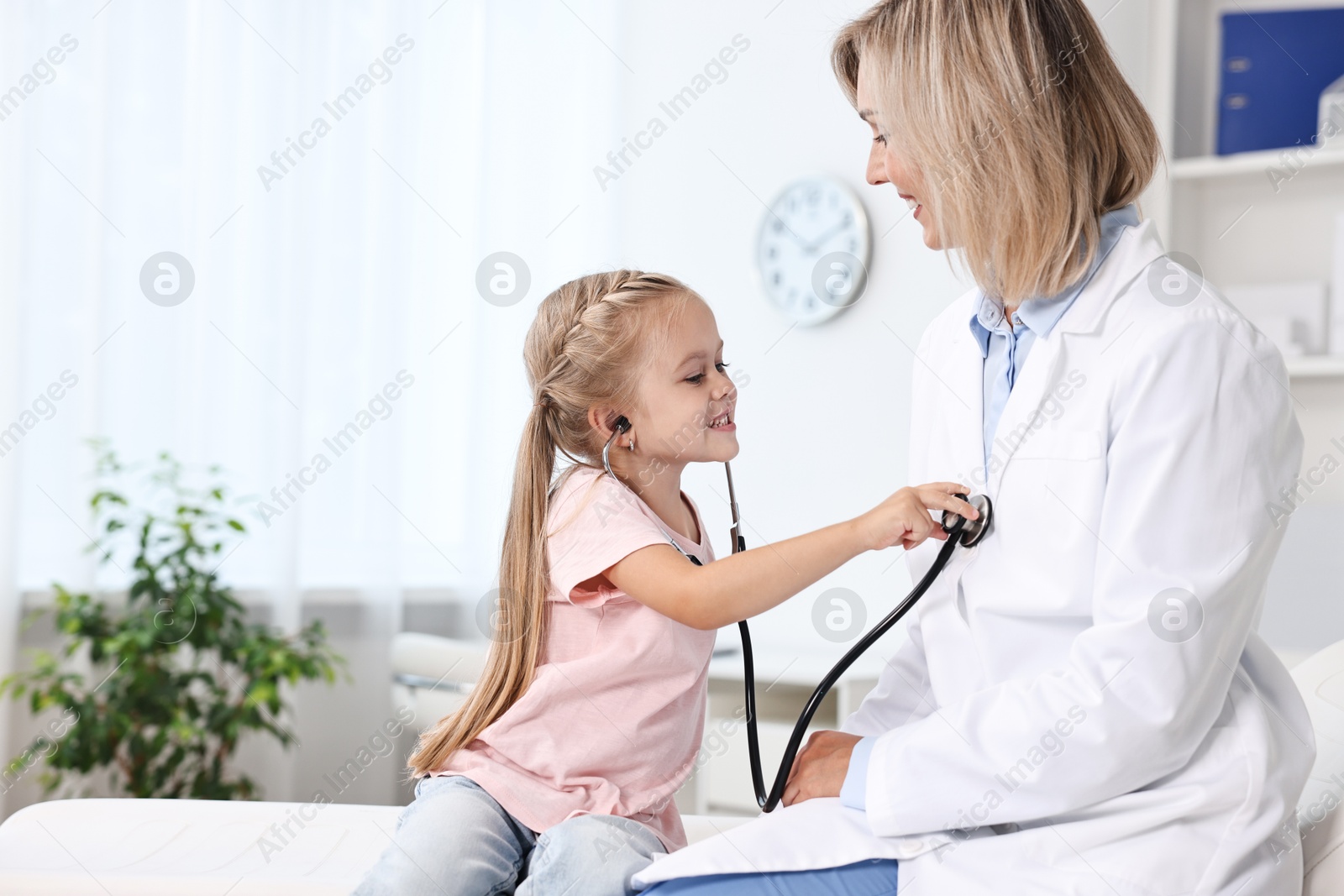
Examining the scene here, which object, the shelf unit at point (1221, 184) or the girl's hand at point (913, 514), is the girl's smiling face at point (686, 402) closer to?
the girl's hand at point (913, 514)

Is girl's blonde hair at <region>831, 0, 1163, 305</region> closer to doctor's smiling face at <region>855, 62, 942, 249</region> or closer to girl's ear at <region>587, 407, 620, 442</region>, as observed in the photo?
doctor's smiling face at <region>855, 62, 942, 249</region>

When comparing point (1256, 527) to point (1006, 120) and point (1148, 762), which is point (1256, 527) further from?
point (1006, 120)

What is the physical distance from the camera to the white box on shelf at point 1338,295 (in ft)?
8.27

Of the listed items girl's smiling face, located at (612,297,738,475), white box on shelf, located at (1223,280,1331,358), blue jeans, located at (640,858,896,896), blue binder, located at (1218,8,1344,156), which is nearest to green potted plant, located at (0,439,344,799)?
girl's smiling face, located at (612,297,738,475)

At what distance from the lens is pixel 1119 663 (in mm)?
986

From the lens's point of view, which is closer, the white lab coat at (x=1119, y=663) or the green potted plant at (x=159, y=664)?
the white lab coat at (x=1119, y=663)

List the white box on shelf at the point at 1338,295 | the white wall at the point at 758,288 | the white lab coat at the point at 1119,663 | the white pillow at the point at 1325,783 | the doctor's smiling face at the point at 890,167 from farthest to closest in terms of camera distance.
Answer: the white wall at the point at 758,288 → the white box on shelf at the point at 1338,295 → the doctor's smiling face at the point at 890,167 → the white pillow at the point at 1325,783 → the white lab coat at the point at 1119,663

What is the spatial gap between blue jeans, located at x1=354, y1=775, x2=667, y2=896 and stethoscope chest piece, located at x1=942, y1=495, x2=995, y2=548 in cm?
48

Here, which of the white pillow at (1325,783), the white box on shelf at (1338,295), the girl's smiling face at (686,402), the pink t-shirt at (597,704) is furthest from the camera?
the white box on shelf at (1338,295)

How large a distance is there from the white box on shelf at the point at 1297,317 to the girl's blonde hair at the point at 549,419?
5.61 ft

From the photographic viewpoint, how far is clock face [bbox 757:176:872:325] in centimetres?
311

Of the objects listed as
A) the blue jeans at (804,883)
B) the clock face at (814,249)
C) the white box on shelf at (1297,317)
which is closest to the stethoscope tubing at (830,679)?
the blue jeans at (804,883)

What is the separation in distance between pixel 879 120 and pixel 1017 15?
0.17 meters

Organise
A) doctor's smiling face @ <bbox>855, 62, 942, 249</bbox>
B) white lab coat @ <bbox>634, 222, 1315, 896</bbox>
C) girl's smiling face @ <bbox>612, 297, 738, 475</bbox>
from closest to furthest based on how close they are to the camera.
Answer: white lab coat @ <bbox>634, 222, 1315, 896</bbox>, doctor's smiling face @ <bbox>855, 62, 942, 249</bbox>, girl's smiling face @ <bbox>612, 297, 738, 475</bbox>
